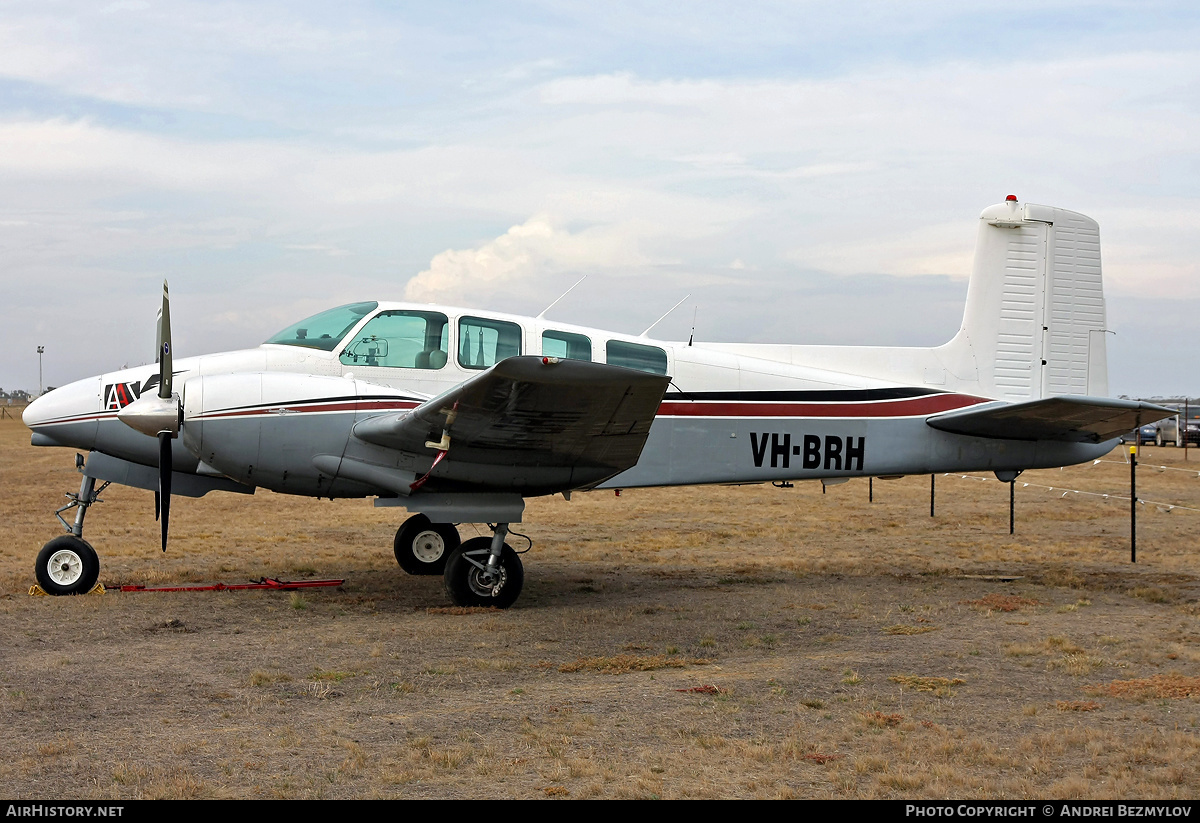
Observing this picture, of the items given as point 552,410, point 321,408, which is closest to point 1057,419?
point 552,410

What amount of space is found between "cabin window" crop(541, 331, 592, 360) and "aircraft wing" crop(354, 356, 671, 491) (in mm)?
1204

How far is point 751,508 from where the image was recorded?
64.7 ft

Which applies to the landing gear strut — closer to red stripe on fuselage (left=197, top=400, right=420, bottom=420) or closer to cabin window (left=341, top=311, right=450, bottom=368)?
red stripe on fuselage (left=197, top=400, right=420, bottom=420)

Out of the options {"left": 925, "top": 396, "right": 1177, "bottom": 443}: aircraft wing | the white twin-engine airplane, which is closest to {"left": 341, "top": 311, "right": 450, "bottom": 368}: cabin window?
the white twin-engine airplane

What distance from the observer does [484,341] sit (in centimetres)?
980

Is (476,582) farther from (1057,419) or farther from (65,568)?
(1057,419)

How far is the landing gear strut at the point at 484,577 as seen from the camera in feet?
30.4

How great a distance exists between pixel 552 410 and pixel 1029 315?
244 inches

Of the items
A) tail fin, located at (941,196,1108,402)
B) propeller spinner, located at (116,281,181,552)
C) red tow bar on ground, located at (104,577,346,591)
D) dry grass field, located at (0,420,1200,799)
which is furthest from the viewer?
tail fin, located at (941,196,1108,402)

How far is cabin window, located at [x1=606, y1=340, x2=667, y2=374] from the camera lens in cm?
1007

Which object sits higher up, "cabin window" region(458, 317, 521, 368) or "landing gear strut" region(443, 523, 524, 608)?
"cabin window" region(458, 317, 521, 368)

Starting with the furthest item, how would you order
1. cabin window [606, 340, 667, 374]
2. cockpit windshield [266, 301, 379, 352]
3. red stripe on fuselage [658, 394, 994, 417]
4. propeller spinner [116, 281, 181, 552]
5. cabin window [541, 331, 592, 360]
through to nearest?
red stripe on fuselage [658, 394, 994, 417] → cabin window [606, 340, 667, 374] → cabin window [541, 331, 592, 360] → cockpit windshield [266, 301, 379, 352] → propeller spinner [116, 281, 181, 552]

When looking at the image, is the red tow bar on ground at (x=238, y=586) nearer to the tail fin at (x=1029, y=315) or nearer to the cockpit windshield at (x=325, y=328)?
the cockpit windshield at (x=325, y=328)
